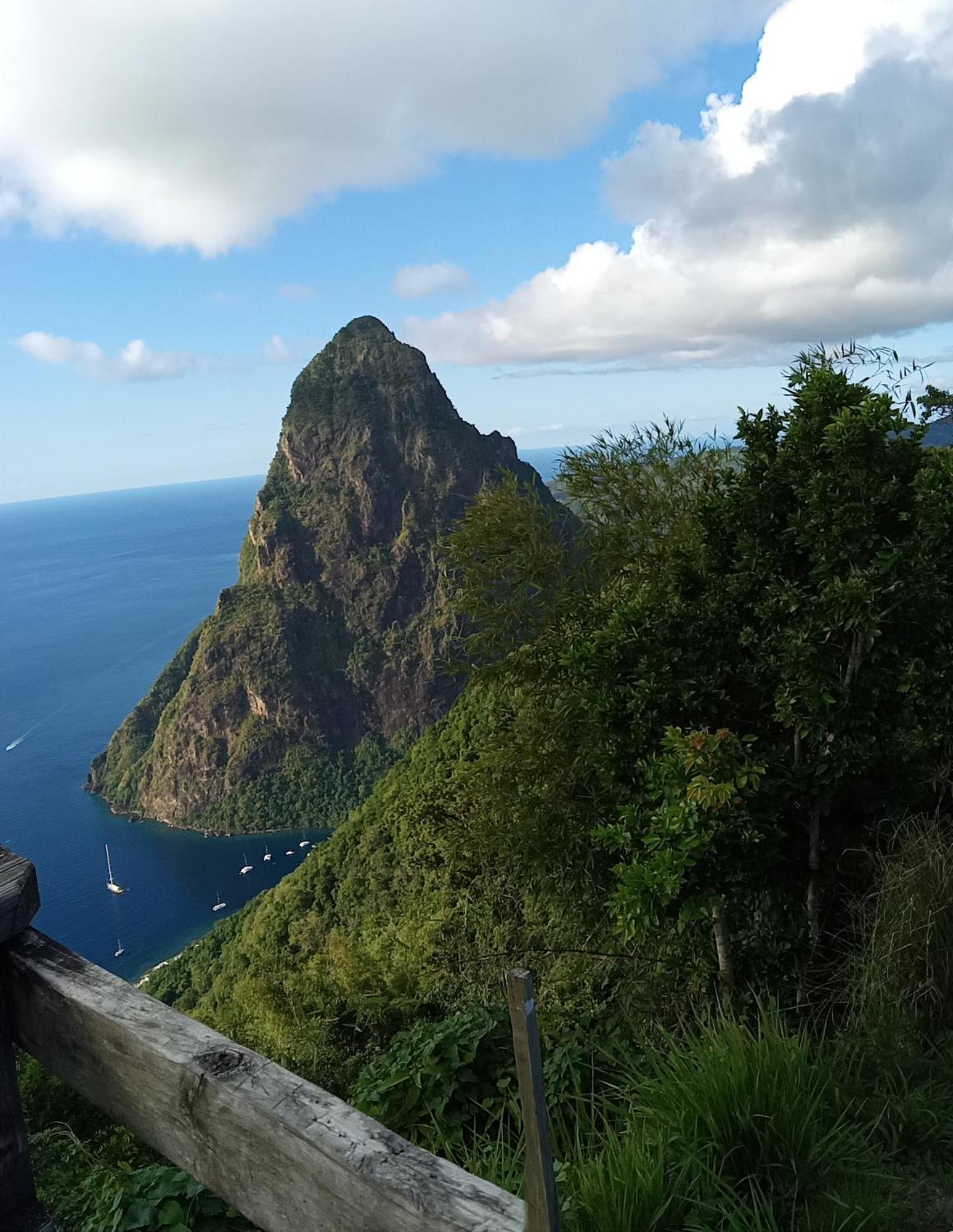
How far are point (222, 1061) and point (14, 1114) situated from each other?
0.34m

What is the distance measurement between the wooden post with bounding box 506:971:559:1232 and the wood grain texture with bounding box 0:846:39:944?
0.63 metres

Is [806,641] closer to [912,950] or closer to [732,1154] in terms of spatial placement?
[912,950]

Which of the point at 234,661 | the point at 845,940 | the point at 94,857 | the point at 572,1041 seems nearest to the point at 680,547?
the point at 845,940

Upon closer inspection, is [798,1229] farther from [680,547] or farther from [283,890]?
[283,890]

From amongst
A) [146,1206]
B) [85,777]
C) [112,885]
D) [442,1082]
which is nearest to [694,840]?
[442,1082]

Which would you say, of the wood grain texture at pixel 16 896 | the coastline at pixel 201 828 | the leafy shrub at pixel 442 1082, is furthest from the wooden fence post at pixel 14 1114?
the coastline at pixel 201 828

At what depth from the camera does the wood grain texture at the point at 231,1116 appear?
0.81 meters

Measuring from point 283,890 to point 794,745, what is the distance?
32474 millimetres

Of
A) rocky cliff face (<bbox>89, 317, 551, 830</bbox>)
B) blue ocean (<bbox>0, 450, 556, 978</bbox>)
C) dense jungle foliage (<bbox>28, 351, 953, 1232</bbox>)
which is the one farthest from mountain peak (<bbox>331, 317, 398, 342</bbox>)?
dense jungle foliage (<bbox>28, 351, 953, 1232</bbox>)

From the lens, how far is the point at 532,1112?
0.82 meters

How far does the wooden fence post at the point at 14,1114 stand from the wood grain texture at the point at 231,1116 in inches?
1.3

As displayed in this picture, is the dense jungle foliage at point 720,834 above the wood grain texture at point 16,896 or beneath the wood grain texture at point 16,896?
beneath

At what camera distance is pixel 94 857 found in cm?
6081

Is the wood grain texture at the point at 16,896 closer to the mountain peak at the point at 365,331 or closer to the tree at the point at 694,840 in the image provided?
the tree at the point at 694,840
